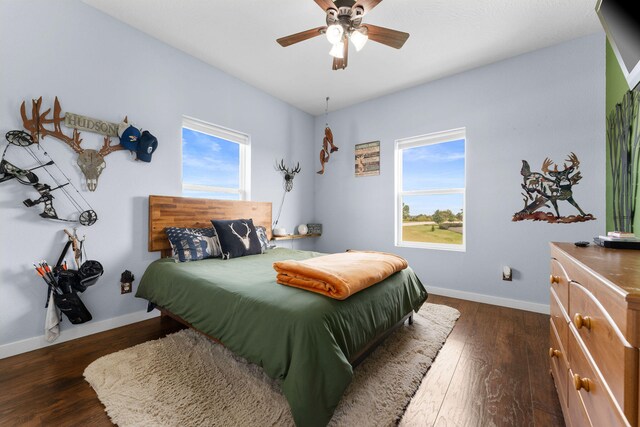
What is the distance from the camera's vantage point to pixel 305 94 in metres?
3.96

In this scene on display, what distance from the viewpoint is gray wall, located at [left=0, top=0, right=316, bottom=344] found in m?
1.96

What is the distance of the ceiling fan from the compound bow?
2109mm

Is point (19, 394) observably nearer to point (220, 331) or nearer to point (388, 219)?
point (220, 331)

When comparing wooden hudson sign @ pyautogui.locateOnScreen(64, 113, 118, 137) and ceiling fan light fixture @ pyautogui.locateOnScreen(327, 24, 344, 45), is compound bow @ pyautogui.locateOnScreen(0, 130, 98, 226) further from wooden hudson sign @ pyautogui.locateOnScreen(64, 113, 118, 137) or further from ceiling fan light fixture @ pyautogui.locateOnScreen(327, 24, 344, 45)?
ceiling fan light fixture @ pyautogui.locateOnScreen(327, 24, 344, 45)

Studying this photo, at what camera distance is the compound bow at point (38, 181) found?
6.24 feet

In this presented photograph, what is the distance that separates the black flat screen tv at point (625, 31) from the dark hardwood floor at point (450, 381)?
1.81 m

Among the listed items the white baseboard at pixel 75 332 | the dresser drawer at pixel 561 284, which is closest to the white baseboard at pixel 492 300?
the dresser drawer at pixel 561 284

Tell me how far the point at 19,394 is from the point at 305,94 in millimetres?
4070

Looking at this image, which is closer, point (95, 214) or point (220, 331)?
point (220, 331)

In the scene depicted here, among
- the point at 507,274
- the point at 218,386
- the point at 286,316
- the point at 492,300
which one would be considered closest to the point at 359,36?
the point at 286,316

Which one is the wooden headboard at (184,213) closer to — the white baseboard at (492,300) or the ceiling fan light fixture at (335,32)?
the ceiling fan light fixture at (335,32)

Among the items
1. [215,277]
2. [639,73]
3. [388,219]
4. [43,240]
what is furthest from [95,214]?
[639,73]

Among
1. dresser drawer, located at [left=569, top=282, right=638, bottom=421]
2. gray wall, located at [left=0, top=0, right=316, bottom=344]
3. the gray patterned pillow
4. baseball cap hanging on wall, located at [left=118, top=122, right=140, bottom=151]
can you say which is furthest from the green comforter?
baseball cap hanging on wall, located at [left=118, top=122, right=140, bottom=151]

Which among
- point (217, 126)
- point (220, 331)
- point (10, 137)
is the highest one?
point (217, 126)
